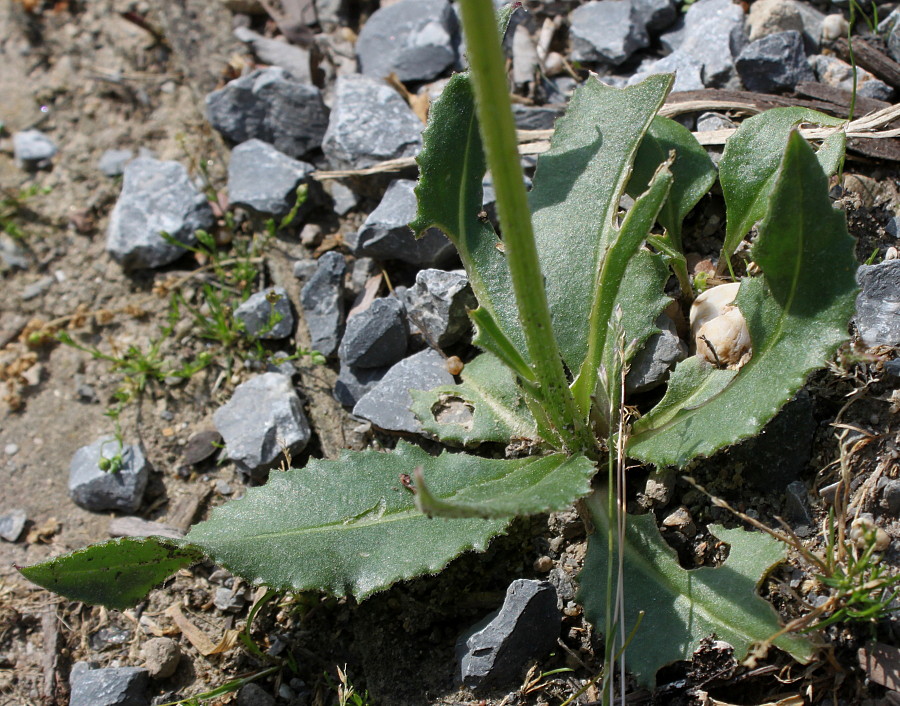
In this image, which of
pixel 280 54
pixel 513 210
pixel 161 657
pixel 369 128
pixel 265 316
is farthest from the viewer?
pixel 280 54

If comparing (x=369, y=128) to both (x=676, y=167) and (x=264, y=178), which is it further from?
(x=676, y=167)

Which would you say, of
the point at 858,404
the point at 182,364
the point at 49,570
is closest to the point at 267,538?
the point at 49,570

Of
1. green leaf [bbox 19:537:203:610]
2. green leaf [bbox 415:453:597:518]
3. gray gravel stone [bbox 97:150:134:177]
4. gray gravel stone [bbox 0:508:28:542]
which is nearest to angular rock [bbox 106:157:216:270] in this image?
gray gravel stone [bbox 97:150:134:177]

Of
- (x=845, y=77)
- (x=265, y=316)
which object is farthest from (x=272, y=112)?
(x=845, y=77)

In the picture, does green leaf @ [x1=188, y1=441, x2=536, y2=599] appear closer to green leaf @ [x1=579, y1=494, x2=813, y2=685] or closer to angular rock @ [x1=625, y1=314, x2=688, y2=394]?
green leaf @ [x1=579, y1=494, x2=813, y2=685]

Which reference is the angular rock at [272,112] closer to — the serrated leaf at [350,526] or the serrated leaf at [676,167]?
the serrated leaf at [676,167]

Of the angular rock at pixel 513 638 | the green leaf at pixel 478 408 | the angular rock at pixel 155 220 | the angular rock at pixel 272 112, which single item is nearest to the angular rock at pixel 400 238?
the green leaf at pixel 478 408
